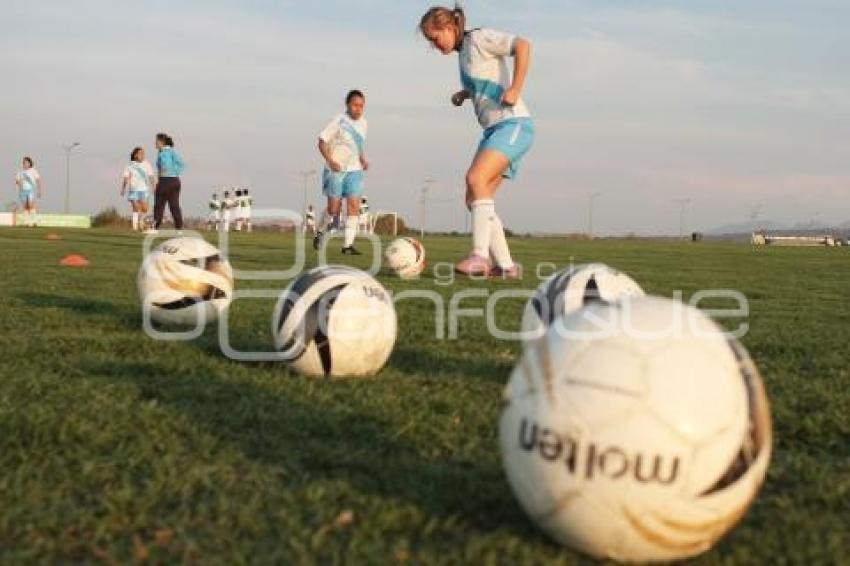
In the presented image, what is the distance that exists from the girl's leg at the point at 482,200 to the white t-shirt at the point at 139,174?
21958mm

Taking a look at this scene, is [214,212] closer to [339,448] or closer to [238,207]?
[238,207]

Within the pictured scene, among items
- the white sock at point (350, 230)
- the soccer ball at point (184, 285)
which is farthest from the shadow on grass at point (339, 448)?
the white sock at point (350, 230)

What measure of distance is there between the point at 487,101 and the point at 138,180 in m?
22.5

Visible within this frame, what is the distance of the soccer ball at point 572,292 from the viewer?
446cm

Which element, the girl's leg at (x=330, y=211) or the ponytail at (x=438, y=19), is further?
the girl's leg at (x=330, y=211)

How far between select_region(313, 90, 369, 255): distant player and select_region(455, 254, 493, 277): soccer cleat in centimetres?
676

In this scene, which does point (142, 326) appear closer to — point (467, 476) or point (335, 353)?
point (335, 353)

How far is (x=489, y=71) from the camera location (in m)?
9.54

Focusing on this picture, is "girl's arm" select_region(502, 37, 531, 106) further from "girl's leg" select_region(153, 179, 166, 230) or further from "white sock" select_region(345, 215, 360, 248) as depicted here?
"girl's leg" select_region(153, 179, 166, 230)

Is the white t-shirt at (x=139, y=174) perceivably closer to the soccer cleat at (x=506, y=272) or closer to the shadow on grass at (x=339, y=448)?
the soccer cleat at (x=506, y=272)

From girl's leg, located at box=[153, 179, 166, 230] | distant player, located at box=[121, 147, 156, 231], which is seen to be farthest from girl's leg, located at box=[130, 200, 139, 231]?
girl's leg, located at box=[153, 179, 166, 230]

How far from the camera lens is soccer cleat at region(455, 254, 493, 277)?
975cm

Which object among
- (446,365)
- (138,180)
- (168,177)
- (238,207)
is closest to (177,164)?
(168,177)

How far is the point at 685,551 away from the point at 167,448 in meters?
1.81
